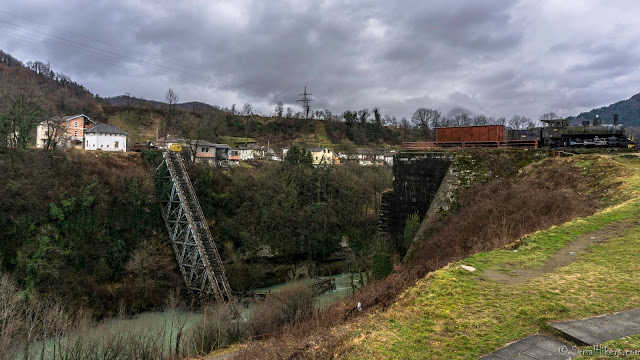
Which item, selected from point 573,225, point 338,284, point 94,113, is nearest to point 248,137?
point 94,113

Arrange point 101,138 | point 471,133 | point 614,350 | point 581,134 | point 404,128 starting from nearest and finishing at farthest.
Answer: point 614,350
point 581,134
point 471,133
point 101,138
point 404,128

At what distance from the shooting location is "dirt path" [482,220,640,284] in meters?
7.46

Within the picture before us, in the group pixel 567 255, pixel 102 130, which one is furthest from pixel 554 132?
pixel 102 130

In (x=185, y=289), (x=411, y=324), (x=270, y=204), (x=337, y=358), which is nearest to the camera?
(x=337, y=358)

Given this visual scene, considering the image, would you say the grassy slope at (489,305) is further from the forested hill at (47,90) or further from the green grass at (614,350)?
the forested hill at (47,90)

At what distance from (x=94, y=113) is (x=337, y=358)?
65074 millimetres

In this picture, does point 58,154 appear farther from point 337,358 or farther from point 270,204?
point 337,358

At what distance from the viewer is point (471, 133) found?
18797 mm

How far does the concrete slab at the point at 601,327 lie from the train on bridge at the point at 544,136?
1357 centimetres

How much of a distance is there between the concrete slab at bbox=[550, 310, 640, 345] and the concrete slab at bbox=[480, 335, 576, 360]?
10.1 inches

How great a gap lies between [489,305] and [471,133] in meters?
14.3

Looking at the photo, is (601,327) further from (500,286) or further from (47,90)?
(47,90)

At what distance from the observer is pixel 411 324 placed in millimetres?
6133

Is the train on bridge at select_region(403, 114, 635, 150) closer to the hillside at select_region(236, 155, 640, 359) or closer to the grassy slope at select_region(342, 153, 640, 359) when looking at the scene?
the hillside at select_region(236, 155, 640, 359)
